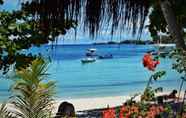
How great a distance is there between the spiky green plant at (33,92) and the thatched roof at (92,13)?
0.63 m

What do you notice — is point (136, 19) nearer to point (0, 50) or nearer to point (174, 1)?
point (174, 1)

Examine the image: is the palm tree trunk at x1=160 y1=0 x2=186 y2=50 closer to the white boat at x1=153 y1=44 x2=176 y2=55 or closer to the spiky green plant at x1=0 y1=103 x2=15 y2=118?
the white boat at x1=153 y1=44 x2=176 y2=55

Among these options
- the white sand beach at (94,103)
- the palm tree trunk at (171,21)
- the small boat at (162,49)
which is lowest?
the white sand beach at (94,103)

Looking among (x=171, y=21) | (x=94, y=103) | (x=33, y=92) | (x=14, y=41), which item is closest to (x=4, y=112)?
(x=33, y=92)

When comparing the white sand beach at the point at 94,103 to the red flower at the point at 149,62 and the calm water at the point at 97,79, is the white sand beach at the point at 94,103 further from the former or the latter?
the red flower at the point at 149,62

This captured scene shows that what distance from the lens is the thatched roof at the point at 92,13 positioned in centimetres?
376

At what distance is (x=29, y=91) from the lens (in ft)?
10.3

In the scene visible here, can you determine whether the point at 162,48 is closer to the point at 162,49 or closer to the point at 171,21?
the point at 162,49

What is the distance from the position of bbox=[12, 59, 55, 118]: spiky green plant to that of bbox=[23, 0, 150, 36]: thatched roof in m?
0.63

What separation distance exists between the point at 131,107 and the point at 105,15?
1.82m

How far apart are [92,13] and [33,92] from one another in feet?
2.88

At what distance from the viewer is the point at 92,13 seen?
3.81m

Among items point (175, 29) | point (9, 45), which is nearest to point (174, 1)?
point (175, 29)

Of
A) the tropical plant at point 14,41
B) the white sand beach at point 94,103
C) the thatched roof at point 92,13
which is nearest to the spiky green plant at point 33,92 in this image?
the thatched roof at point 92,13
